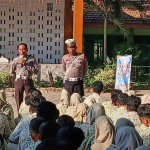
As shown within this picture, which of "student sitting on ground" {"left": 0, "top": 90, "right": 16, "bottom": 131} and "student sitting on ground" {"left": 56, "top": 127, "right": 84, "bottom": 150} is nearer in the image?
"student sitting on ground" {"left": 56, "top": 127, "right": 84, "bottom": 150}

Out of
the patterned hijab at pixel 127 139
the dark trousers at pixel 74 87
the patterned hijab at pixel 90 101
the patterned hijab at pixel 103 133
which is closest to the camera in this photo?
the patterned hijab at pixel 127 139

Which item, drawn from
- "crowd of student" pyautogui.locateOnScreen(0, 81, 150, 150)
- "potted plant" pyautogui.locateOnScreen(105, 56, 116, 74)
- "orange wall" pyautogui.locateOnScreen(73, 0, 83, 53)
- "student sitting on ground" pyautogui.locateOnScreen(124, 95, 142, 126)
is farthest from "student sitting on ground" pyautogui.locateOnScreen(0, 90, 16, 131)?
"potted plant" pyautogui.locateOnScreen(105, 56, 116, 74)

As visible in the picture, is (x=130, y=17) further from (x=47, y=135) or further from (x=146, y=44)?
(x=47, y=135)

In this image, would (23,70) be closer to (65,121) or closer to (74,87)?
(74,87)

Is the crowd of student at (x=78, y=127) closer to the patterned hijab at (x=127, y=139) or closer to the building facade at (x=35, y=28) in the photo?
the patterned hijab at (x=127, y=139)

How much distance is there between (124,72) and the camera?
12.6 m

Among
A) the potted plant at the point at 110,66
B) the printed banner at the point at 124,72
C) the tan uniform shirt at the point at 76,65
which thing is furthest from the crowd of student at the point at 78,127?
the potted plant at the point at 110,66

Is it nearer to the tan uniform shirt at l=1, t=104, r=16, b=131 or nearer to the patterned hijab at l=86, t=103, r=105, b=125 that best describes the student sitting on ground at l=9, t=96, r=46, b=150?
the tan uniform shirt at l=1, t=104, r=16, b=131

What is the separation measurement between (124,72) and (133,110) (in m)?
5.09

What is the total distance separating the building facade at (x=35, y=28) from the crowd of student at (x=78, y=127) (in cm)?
954

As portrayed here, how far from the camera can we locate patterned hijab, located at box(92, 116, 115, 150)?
6218mm

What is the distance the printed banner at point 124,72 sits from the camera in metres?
12.4

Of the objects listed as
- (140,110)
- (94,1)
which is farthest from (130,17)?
(140,110)

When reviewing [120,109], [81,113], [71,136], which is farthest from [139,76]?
[71,136]
